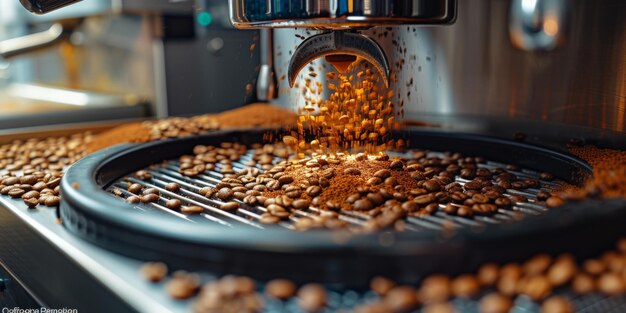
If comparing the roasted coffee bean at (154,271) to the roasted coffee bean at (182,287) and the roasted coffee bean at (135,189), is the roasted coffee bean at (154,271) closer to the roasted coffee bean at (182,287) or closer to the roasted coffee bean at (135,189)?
the roasted coffee bean at (182,287)

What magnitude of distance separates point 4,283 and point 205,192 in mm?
286

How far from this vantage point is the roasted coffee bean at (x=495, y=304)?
40cm

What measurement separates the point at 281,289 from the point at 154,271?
0.36ft

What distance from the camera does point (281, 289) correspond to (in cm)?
44

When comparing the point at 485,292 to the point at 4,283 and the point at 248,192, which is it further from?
the point at 4,283

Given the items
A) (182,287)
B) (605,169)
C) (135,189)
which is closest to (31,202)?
(135,189)

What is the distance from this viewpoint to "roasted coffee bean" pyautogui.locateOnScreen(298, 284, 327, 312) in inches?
16.5

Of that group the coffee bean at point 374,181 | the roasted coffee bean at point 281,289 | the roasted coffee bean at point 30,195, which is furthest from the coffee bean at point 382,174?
the roasted coffee bean at point 30,195

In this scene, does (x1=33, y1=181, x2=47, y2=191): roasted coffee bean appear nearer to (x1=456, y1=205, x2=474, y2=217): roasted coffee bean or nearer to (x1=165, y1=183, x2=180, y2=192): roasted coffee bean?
(x1=165, y1=183, x2=180, y2=192): roasted coffee bean

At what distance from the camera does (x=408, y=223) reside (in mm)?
614

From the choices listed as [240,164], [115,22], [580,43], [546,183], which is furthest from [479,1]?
[115,22]

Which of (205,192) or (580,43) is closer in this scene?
(205,192)

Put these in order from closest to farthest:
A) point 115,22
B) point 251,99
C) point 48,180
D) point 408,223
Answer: point 408,223, point 48,180, point 251,99, point 115,22

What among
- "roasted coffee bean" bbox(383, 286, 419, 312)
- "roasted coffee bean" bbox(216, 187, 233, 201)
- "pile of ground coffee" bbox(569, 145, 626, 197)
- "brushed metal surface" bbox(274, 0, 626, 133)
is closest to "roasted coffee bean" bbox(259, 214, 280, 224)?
"roasted coffee bean" bbox(216, 187, 233, 201)
